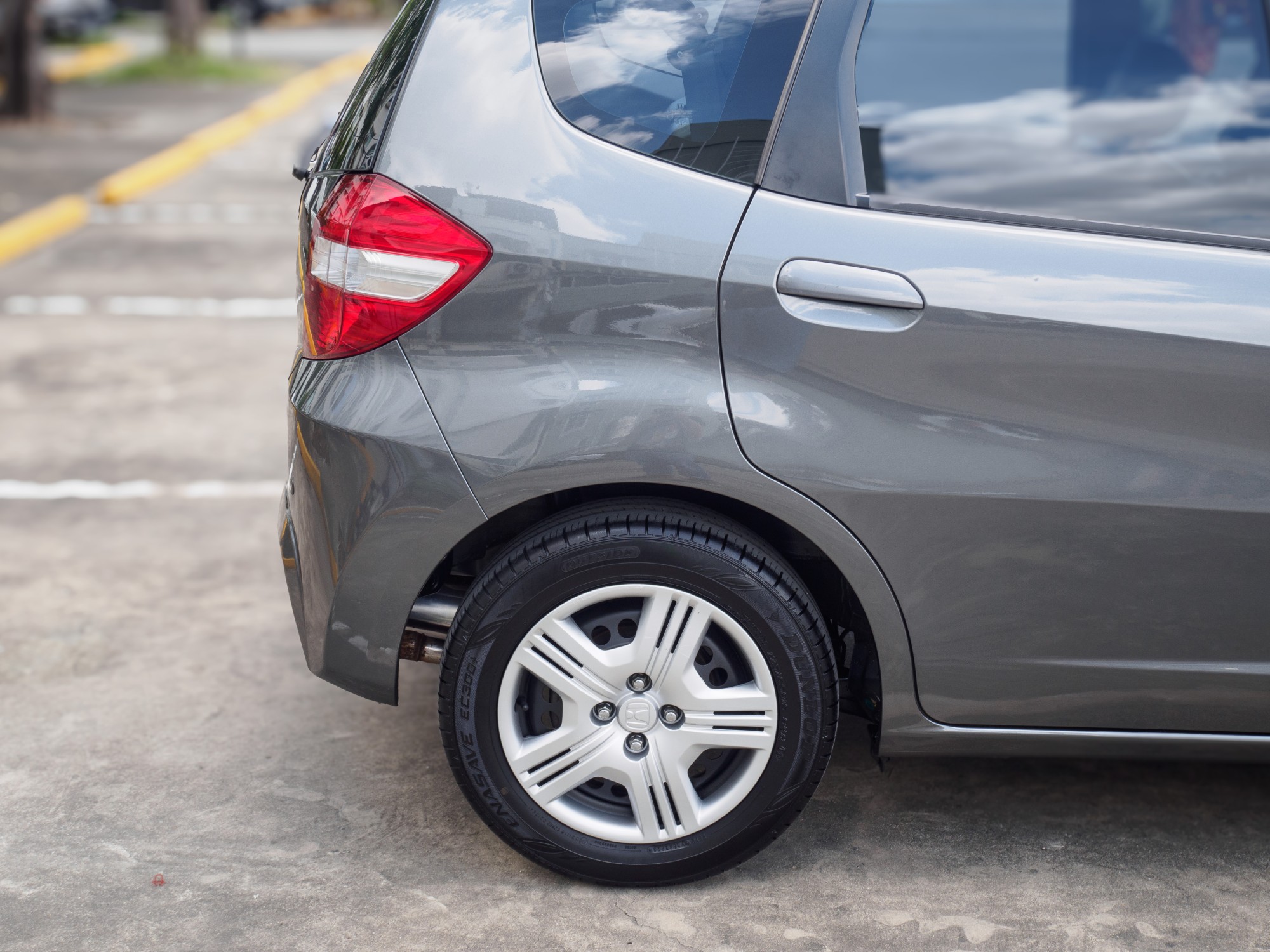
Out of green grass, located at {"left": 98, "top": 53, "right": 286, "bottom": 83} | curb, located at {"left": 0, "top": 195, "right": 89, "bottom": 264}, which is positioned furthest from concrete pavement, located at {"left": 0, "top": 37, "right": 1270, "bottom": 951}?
green grass, located at {"left": 98, "top": 53, "right": 286, "bottom": 83}

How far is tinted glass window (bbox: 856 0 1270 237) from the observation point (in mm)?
3857

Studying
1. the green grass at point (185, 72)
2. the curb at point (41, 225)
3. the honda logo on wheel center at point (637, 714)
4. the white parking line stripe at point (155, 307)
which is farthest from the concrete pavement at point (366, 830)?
the green grass at point (185, 72)

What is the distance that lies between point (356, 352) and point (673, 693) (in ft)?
2.65

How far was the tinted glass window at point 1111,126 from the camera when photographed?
12.7ft

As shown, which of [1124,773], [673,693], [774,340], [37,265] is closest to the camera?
[774,340]

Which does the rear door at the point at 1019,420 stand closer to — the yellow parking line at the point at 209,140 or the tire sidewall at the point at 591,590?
the tire sidewall at the point at 591,590

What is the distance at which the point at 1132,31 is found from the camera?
4.16m

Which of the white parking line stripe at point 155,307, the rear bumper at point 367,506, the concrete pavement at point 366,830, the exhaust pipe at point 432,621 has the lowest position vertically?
the concrete pavement at point 366,830

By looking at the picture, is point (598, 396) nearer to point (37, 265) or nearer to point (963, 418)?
point (963, 418)

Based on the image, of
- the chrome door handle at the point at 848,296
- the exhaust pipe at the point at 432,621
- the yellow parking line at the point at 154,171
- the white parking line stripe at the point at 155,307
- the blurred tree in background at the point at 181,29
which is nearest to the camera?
the chrome door handle at the point at 848,296

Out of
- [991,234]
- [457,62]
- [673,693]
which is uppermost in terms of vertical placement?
[457,62]

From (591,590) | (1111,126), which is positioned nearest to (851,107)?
(591,590)

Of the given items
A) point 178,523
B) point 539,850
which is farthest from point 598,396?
point 178,523

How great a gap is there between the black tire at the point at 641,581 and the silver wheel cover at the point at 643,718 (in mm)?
20
